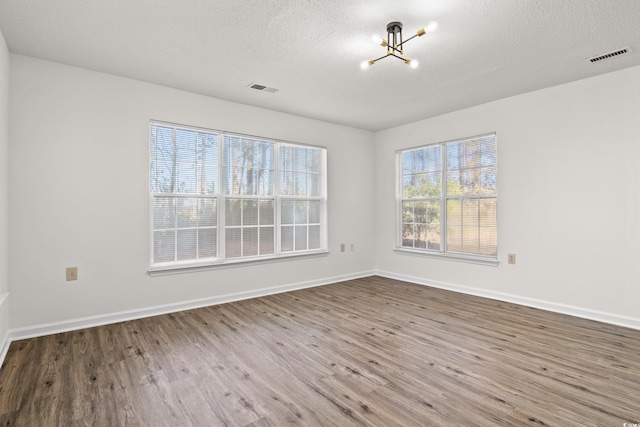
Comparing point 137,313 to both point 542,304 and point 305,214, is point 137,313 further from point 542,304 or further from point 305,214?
point 542,304

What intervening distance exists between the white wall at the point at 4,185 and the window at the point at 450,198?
4.93m

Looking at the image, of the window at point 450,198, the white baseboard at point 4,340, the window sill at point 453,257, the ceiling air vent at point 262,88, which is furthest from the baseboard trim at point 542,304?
the white baseboard at point 4,340

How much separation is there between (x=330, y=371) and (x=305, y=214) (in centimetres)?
295

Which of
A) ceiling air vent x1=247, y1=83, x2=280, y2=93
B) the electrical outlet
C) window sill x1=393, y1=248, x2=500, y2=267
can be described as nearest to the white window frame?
window sill x1=393, y1=248, x2=500, y2=267

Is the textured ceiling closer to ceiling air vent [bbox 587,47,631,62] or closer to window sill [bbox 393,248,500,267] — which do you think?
ceiling air vent [bbox 587,47,631,62]

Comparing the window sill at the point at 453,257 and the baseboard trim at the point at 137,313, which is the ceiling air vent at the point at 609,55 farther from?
the baseboard trim at the point at 137,313

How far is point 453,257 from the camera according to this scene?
4754 millimetres

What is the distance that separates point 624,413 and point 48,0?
445 cm

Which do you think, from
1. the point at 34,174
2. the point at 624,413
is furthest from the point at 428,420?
the point at 34,174

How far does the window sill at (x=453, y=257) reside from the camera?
171 inches

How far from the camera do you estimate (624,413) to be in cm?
185

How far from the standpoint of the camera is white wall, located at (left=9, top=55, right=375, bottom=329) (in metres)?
3.01

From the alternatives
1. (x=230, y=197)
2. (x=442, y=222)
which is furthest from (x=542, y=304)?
(x=230, y=197)

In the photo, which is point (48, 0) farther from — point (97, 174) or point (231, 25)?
point (97, 174)
